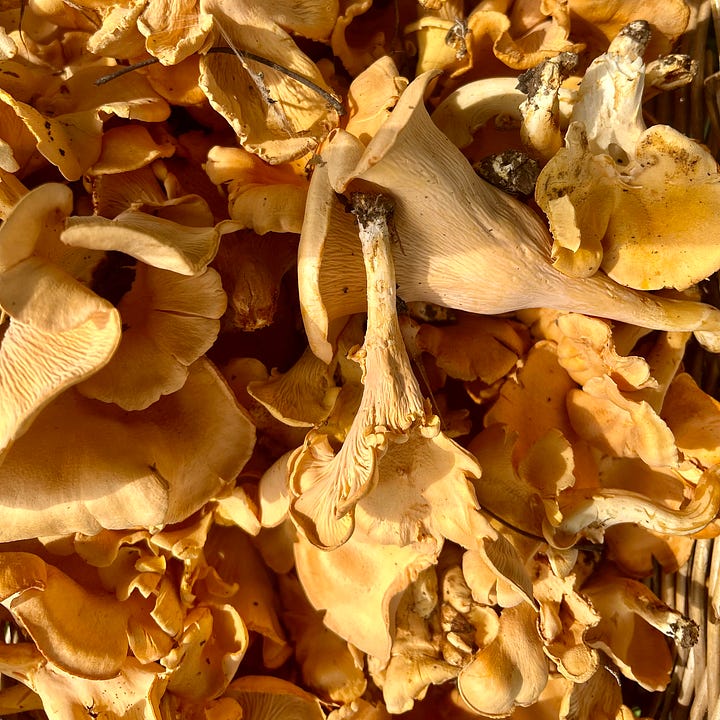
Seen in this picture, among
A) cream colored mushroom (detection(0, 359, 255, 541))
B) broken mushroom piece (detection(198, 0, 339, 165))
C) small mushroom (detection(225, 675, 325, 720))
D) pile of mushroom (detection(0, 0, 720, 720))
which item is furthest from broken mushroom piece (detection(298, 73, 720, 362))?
small mushroom (detection(225, 675, 325, 720))

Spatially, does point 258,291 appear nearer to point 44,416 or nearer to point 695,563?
point 44,416

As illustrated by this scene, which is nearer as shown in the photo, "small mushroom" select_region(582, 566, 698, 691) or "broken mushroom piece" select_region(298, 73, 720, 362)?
"broken mushroom piece" select_region(298, 73, 720, 362)

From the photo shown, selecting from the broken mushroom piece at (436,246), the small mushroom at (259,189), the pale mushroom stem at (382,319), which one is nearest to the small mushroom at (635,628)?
the broken mushroom piece at (436,246)

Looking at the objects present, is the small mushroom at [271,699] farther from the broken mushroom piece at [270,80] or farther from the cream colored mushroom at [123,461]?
the broken mushroom piece at [270,80]

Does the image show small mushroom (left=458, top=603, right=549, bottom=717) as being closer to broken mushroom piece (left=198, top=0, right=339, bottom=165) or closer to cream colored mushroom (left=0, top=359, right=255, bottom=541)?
cream colored mushroom (left=0, top=359, right=255, bottom=541)

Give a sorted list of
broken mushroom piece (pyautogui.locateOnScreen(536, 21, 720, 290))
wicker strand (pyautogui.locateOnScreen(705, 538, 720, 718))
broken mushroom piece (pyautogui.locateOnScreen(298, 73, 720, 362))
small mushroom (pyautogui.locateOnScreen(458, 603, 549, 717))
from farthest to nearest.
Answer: wicker strand (pyautogui.locateOnScreen(705, 538, 720, 718)), small mushroom (pyautogui.locateOnScreen(458, 603, 549, 717)), broken mushroom piece (pyautogui.locateOnScreen(536, 21, 720, 290)), broken mushroom piece (pyautogui.locateOnScreen(298, 73, 720, 362))

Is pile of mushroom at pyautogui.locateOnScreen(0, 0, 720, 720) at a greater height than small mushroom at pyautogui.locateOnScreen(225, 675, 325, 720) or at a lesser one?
greater

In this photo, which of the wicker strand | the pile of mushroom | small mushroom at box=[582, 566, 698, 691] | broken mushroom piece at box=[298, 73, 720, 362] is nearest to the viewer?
broken mushroom piece at box=[298, 73, 720, 362]
